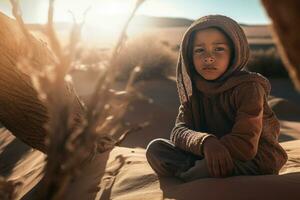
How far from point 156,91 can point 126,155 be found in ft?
26.1

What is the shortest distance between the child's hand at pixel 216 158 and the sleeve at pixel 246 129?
0.08 m

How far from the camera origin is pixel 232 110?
4070mm

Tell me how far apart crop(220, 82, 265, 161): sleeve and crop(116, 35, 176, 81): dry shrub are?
11681 millimetres

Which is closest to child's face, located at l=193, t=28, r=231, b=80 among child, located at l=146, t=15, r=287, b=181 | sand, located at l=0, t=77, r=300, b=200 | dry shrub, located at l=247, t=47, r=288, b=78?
child, located at l=146, t=15, r=287, b=181

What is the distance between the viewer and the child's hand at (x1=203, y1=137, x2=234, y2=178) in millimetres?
3637

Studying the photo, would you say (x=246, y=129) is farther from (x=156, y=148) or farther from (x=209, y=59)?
(x=156, y=148)

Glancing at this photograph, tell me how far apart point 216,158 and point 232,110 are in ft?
1.92

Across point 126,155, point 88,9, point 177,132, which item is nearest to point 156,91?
point 126,155

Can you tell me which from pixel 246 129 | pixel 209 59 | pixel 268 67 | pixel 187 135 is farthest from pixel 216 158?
pixel 268 67

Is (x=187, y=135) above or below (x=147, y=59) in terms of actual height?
below

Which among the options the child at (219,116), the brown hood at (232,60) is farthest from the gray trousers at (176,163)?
the brown hood at (232,60)

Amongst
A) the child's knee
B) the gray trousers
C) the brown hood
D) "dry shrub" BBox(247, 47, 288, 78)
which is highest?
the brown hood

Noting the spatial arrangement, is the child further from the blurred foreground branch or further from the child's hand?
the blurred foreground branch

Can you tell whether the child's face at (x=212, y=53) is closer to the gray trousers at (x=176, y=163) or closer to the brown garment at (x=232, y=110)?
the brown garment at (x=232, y=110)
